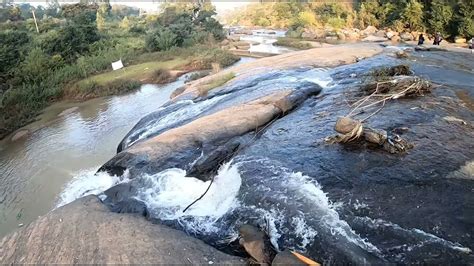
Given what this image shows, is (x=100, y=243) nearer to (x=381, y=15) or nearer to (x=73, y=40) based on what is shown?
(x=73, y=40)

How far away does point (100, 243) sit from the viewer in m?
6.43

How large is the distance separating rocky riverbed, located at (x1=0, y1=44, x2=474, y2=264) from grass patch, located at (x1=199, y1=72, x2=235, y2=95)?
11.3 ft

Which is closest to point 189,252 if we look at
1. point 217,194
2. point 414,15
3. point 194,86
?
point 217,194

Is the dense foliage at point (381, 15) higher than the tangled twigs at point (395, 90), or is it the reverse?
the tangled twigs at point (395, 90)

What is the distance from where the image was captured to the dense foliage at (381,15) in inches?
1137

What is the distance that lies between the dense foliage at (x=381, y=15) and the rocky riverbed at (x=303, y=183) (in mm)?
18773

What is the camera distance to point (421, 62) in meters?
17.6

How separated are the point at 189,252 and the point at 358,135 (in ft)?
16.3

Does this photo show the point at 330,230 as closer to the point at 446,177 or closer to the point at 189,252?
the point at 189,252

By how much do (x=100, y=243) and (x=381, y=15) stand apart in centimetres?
3960

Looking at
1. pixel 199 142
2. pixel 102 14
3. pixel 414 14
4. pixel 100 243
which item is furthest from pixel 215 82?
pixel 102 14

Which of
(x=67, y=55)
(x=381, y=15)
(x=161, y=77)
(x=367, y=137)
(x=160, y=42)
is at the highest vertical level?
(x=367, y=137)

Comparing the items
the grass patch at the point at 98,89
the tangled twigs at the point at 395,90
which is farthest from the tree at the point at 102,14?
the tangled twigs at the point at 395,90

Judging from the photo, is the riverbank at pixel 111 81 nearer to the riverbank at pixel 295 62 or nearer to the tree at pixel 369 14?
the riverbank at pixel 295 62
